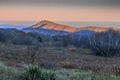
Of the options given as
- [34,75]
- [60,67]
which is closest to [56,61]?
[60,67]

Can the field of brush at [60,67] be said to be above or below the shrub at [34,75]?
below

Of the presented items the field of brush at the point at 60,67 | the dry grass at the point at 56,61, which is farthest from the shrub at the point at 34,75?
the dry grass at the point at 56,61

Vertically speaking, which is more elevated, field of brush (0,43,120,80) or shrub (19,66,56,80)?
shrub (19,66,56,80)

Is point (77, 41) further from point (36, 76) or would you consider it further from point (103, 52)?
point (36, 76)

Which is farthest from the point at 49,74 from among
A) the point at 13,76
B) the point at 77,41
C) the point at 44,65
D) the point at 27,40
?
the point at 77,41

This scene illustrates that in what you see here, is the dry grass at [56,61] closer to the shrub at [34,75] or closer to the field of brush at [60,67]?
the field of brush at [60,67]

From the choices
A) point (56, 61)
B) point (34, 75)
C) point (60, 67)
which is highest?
point (34, 75)

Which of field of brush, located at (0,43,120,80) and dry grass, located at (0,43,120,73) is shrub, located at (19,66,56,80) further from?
dry grass, located at (0,43,120,73)

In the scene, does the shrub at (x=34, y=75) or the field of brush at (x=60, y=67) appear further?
the field of brush at (x=60, y=67)

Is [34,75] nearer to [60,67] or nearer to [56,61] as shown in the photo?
[60,67]

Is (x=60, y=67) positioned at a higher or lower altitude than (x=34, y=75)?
lower

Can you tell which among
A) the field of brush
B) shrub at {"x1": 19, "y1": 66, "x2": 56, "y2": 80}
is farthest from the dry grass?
shrub at {"x1": 19, "y1": 66, "x2": 56, "y2": 80}

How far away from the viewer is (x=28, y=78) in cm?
996

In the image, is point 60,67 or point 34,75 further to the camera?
point 60,67
